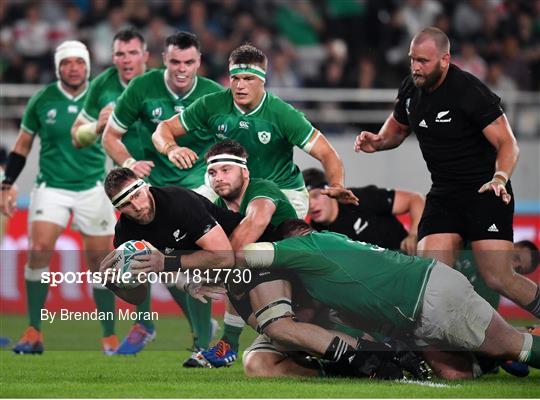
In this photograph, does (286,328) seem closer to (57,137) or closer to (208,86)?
(208,86)

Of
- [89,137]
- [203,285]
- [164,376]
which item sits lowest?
[164,376]

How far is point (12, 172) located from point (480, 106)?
465cm

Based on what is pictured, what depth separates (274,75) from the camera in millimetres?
16719

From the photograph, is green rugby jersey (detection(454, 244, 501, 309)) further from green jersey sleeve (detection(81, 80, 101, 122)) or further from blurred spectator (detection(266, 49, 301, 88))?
blurred spectator (detection(266, 49, 301, 88))

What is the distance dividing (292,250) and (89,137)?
3648 mm

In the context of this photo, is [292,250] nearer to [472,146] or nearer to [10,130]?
[472,146]

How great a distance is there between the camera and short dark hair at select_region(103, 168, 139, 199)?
7992 mm

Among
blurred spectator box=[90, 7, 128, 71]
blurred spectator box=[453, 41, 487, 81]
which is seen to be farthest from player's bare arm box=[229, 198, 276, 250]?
blurred spectator box=[453, 41, 487, 81]

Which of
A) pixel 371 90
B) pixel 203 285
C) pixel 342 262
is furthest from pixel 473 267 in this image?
pixel 371 90

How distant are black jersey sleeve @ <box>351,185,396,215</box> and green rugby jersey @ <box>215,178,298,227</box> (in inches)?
75.7

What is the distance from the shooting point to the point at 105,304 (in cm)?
1084

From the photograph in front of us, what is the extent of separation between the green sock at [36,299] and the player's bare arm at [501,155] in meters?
4.20

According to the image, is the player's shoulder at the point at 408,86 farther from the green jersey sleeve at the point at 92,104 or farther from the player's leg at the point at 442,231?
the green jersey sleeve at the point at 92,104

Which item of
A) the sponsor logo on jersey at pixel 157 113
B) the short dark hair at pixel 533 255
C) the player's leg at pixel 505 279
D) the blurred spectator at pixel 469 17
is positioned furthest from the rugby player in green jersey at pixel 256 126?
the blurred spectator at pixel 469 17
